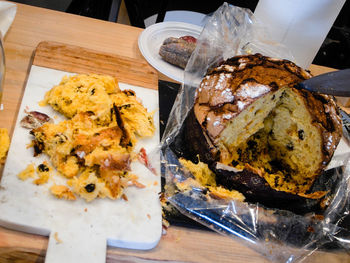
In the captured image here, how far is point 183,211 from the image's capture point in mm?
972

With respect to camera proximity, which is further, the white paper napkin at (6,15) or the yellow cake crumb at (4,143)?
the white paper napkin at (6,15)

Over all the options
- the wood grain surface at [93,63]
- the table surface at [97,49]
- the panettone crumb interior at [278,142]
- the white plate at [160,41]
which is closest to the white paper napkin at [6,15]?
the table surface at [97,49]

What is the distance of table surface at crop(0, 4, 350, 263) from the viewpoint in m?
0.81

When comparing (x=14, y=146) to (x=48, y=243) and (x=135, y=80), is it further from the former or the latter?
(x=135, y=80)

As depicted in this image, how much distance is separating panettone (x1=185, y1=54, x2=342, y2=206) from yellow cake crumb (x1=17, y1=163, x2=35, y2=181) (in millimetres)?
488

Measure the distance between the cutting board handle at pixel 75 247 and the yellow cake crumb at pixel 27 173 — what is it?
176mm

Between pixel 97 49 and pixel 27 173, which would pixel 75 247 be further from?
pixel 97 49

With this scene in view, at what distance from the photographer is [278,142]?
4.04 feet

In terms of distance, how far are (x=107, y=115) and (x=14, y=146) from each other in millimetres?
274

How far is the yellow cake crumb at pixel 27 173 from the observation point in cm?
89

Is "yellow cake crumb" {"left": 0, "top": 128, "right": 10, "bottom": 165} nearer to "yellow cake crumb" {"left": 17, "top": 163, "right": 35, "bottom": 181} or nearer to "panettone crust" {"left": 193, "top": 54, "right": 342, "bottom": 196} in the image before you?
"yellow cake crumb" {"left": 17, "top": 163, "right": 35, "bottom": 181}

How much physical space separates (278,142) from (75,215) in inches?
29.3

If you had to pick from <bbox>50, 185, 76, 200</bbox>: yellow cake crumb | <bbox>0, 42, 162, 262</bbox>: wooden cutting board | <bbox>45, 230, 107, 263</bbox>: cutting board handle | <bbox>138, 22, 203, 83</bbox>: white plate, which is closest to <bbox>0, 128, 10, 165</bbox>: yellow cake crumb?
<bbox>0, 42, 162, 262</bbox>: wooden cutting board

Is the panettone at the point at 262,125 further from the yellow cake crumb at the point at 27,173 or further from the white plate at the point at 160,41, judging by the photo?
the yellow cake crumb at the point at 27,173
